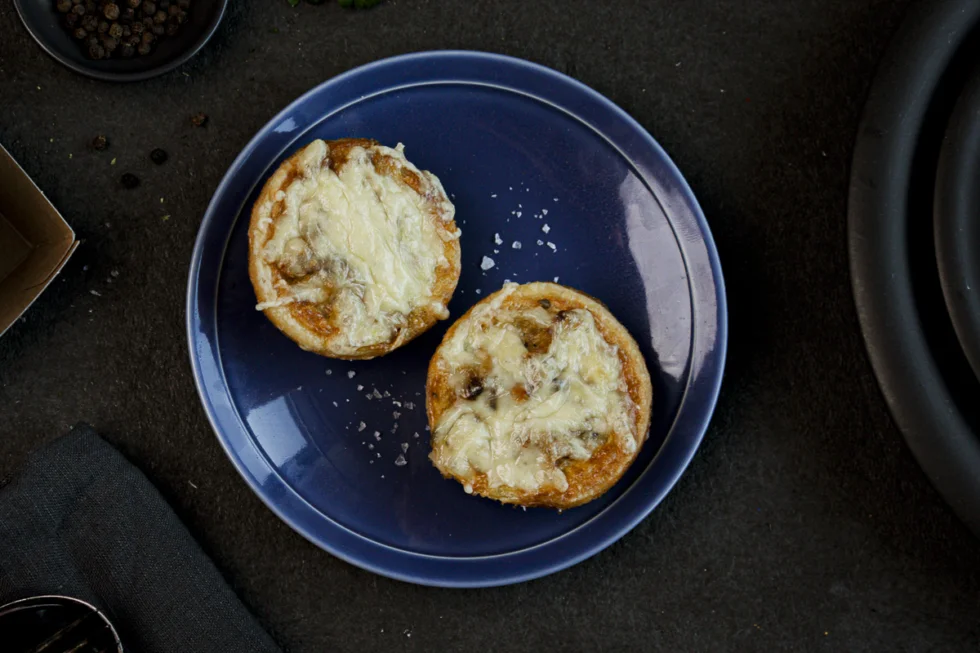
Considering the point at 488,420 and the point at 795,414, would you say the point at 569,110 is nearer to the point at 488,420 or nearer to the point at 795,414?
the point at 488,420

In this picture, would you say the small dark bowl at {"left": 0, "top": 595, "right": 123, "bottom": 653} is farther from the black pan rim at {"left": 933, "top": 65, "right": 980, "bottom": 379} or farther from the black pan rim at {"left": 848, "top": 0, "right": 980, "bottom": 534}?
the black pan rim at {"left": 933, "top": 65, "right": 980, "bottom": 379}

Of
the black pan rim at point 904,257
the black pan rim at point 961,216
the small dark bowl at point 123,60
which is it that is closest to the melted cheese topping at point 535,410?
the black pan rim at point 904,257

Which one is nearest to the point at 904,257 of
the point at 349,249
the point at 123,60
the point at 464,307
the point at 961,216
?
the point at 961,216

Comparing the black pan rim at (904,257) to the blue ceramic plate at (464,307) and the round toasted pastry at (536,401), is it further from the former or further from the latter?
the round toasted pastry at (536,401)

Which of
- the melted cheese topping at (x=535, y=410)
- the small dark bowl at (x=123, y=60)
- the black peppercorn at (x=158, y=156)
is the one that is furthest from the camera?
the black peppercorn at (x=158, y=156)

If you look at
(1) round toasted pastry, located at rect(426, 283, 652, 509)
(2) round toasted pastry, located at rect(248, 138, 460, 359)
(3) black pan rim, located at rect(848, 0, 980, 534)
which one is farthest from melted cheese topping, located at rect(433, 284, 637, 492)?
(3) black pan rim, located at rect(848, 0, 980, 534)

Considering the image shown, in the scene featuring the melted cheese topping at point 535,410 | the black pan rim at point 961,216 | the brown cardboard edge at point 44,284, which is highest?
the brown cardboard edge at point 44,284
